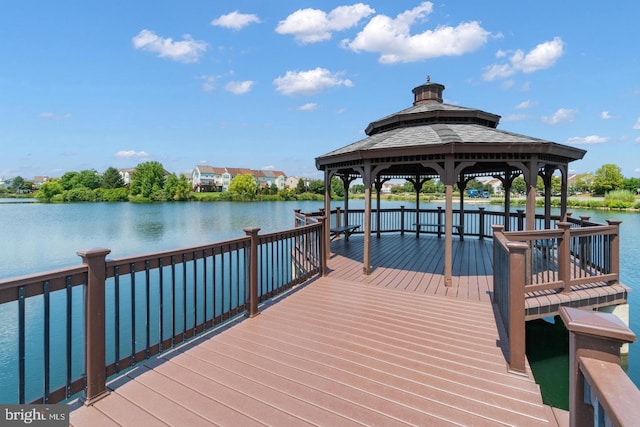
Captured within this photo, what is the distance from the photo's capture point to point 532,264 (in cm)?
472

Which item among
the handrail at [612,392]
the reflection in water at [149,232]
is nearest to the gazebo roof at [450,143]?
the handrail at [612,392]

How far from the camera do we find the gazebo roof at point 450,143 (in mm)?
5449

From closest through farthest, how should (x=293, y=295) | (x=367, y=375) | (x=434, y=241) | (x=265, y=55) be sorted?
(x=367, y=375) < (x=293, y=295) < (x=434, y=241) < (x=265, y=55)

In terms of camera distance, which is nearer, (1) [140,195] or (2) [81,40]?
(2) [81,40]

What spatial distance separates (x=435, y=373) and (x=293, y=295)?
265 cm

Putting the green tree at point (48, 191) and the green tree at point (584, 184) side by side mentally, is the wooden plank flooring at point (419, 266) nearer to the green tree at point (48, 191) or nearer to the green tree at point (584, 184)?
the green tree at point (48, 191)

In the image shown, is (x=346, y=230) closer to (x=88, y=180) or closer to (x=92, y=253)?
(x=92, y=253)

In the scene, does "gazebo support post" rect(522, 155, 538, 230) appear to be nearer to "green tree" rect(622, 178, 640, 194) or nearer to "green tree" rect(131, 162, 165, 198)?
"green tree" rect(131, 162, 165, 198)

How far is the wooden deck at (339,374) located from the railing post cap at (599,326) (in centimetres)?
150

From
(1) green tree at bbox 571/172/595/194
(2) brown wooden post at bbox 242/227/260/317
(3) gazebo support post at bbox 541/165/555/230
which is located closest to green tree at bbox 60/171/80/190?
(2) brown wooden post at bbox 242/227/260/317

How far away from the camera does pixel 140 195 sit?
194 feet

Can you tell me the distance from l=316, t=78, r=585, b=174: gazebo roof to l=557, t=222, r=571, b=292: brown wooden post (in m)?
1.58

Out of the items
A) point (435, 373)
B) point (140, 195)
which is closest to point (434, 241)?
point (435, 373)

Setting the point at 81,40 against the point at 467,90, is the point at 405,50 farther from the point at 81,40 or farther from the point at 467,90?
the point at 81,40
